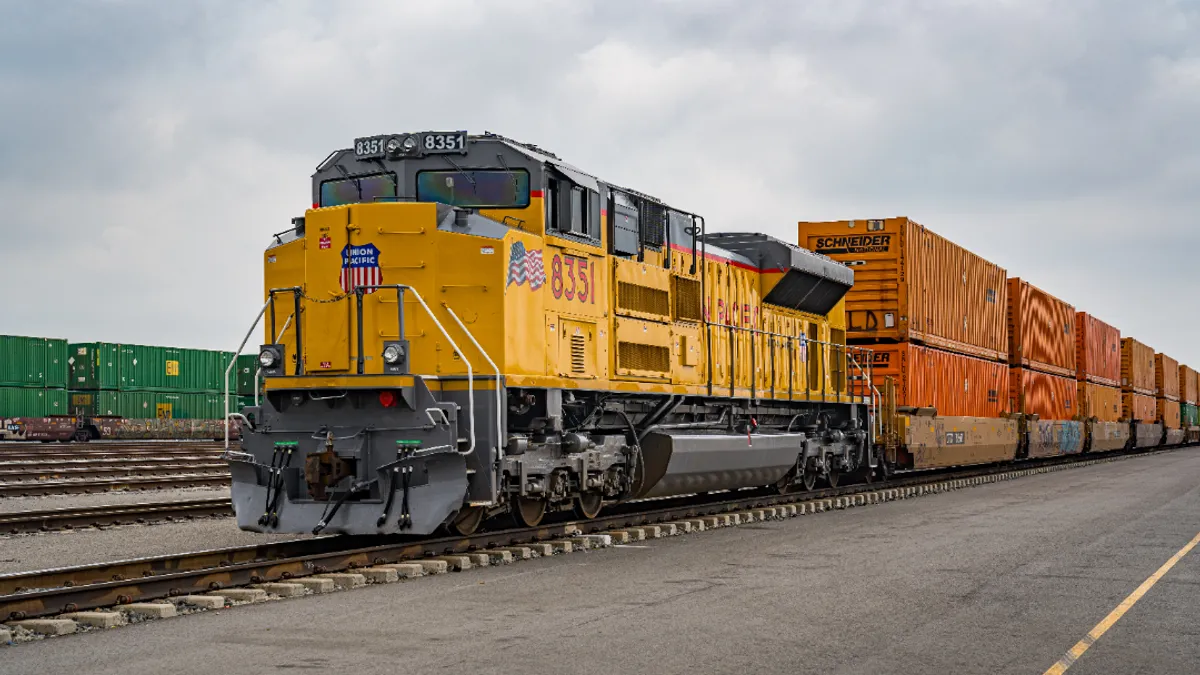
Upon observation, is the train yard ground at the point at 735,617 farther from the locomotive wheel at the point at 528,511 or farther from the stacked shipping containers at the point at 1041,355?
the stacked shipping containers at the point at 1041,355

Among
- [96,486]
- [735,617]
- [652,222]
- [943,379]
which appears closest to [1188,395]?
[943,379]

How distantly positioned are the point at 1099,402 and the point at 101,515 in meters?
31.9

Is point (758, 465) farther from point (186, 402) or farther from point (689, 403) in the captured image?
point (186, 402)

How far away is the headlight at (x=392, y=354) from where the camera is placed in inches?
409

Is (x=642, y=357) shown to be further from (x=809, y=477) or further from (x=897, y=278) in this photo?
(x=897, y=278)

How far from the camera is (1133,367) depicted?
44.4m

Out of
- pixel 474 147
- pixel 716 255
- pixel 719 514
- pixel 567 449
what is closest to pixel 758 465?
pixel 719 514

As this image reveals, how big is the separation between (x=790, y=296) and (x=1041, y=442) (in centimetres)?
1518

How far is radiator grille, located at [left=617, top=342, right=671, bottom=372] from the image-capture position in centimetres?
1297

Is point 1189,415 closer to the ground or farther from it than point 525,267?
closer to the ground

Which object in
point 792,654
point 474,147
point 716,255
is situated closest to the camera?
point 792,654

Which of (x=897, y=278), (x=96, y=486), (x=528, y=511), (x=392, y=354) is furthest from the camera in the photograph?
(x=897, y=278)

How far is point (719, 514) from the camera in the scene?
14500 millimetres

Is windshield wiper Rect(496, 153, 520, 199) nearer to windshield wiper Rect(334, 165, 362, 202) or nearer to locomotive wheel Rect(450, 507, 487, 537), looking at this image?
windshield wiper Rect(334, 165, 362, 202)
